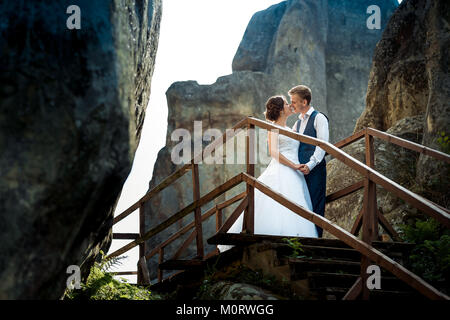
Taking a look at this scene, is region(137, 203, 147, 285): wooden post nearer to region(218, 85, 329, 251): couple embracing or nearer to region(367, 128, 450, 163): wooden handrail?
region(218, 85, 329, 251): couple embracing

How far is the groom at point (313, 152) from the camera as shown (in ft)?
19.3

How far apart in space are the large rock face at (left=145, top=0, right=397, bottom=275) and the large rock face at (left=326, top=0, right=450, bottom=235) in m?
8.71

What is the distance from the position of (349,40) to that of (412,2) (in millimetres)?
13146

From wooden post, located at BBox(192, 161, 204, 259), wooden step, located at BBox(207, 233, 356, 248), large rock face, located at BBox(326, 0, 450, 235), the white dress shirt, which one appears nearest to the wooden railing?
wooden post, located at BBox(192, 161, 204, 259)

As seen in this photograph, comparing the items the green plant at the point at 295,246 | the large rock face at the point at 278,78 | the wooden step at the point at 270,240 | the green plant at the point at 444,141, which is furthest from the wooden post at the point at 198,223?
the large rock face at the point at 278,78

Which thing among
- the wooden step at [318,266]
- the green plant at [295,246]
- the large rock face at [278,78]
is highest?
the large rock face at [278,78]

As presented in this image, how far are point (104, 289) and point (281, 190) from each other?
2.17 m

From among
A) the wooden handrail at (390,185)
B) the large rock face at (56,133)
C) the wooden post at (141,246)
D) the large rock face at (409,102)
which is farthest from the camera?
the large rock face at (409,102)

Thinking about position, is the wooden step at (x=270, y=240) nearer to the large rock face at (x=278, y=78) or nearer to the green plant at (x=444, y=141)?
the green plant at (x=444, y=141)

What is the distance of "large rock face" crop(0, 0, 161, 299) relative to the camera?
2.99 meters

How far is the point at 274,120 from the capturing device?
639 centimetres

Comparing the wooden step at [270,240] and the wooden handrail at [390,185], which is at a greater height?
the wooden handrail at [390,185]

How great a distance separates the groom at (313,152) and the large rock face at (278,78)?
1303cm
